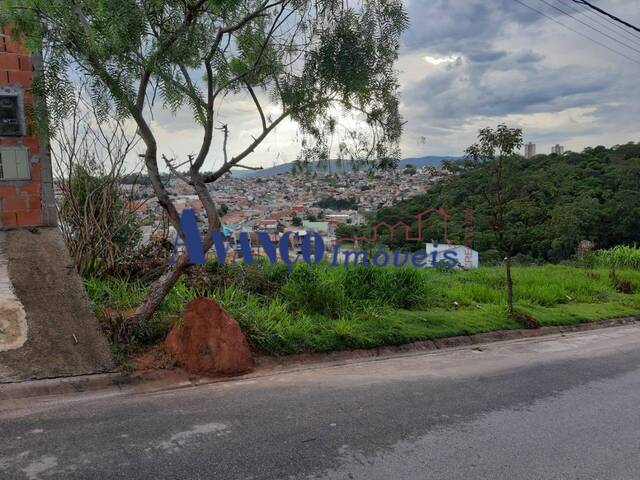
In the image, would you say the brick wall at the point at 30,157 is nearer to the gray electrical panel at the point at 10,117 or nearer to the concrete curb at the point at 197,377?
the gray electrical panel at the point at 10,117

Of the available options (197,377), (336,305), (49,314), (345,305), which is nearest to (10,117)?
(49,314)

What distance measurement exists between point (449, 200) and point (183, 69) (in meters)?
6.47

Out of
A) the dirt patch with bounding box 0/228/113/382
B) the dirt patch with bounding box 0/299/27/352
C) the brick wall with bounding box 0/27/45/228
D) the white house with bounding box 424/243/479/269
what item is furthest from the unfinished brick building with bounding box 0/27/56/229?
the white house with bounding box 424/243/479/269

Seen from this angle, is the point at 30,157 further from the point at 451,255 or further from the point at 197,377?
the point at 451,255

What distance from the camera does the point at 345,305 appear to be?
25.2 feet

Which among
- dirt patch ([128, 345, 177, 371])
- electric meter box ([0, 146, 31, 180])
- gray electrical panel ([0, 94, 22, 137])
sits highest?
gray electrical panel ([0, 94, 22, 137])

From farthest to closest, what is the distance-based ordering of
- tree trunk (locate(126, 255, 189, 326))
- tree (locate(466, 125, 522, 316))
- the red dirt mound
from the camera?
tree (locate(466, 125, 522, 316)) → tree trunk (locate(126, 255, 189, 326)) → the red dirt mound

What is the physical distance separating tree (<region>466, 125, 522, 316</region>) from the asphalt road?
3206mm

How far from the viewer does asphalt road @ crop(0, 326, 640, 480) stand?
11.7 feet

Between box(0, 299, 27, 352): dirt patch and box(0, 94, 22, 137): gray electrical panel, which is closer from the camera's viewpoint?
box(0, 299, 27, 352): dirt patch

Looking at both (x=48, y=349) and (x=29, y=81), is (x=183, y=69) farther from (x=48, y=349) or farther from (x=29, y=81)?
(x=48, y=349)

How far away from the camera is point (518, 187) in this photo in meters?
8.56

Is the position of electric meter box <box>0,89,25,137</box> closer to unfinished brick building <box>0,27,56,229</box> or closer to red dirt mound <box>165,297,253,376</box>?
unfinished brick building <box>0,27,56,229</box>

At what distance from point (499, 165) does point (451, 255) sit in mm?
4279
